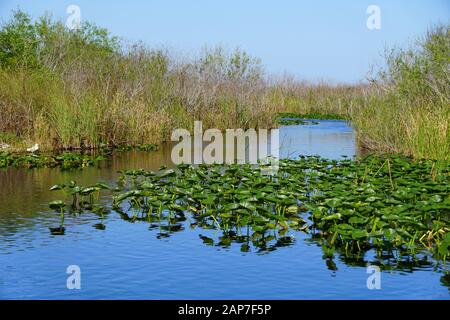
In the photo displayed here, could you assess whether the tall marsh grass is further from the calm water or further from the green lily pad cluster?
the calm water

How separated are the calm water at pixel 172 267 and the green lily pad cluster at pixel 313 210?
0.23 metres

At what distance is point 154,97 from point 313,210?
14446 millimetres

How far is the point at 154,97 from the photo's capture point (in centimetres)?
2217

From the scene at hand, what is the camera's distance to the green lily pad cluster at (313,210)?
7.62 meters

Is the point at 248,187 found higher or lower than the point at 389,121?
lower

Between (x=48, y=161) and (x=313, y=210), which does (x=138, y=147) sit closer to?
(x=48, y=161)

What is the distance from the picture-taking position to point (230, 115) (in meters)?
24.7

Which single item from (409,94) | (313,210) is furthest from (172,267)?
(409,94)

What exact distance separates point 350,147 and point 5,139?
31.4 ft

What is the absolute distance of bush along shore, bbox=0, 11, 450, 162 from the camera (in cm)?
1666

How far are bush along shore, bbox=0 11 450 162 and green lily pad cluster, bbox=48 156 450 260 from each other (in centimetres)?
406

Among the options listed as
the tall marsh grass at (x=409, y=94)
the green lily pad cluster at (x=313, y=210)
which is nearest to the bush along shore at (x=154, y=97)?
the tall marsh grass at (x=409, y=94)

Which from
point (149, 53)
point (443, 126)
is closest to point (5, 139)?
point (149, 53)

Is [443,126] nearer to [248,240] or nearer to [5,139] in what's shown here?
[248,240]
